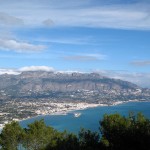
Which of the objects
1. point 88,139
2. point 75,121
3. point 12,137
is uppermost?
point 88,139

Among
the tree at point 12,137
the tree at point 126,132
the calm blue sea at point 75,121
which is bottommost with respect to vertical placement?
the calm blue sea at point 75,121

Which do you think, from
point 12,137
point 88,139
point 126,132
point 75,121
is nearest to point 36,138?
point 12,137

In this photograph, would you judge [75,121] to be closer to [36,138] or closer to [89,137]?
[36,138]

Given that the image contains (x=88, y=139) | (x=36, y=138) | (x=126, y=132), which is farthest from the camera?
(x=36, y=138)

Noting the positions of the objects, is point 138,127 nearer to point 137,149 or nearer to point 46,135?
point 137,149

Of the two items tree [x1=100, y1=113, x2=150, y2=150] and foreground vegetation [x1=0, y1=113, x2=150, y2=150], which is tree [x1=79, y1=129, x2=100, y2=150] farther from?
tree [x1=100, y1=113, x2=150, y2=150]

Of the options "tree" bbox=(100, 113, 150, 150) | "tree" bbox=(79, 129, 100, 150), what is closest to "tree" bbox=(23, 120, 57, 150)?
"tree" bbox=(79, 129, 100, 150)

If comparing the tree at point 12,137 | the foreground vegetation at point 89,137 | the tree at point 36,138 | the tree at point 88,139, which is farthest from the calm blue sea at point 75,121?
the tree at point 12,137

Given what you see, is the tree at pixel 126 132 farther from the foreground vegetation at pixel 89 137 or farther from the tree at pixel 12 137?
the tree at pixel 12 137
